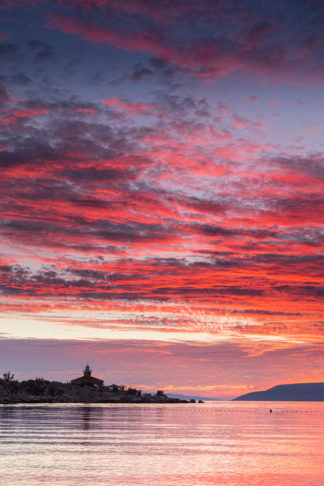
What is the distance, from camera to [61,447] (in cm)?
4703

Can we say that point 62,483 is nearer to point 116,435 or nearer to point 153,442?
point 153,442

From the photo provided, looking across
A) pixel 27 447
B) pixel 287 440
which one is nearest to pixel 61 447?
pixel 27 447

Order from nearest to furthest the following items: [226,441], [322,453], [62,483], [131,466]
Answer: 1. [62,483]
2. [131,466]
3. [322,453]
4. [226,441]

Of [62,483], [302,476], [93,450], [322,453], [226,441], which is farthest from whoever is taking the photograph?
[226,441]

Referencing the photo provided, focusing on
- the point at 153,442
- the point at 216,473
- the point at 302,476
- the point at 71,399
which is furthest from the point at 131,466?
the point at 71,399

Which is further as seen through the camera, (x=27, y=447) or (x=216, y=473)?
(x=27, y=447)

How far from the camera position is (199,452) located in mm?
47281

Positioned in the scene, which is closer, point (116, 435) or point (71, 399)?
point (116, 435)

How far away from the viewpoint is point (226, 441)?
196 ft

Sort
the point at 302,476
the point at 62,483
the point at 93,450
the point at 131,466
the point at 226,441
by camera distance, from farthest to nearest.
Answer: the point at 226,441 < the point at 93,450 < the point at 131,466 < the point at 302,476 < the point at 62,483

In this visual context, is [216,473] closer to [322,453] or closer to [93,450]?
[93,450]

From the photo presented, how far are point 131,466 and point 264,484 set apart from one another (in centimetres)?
1005

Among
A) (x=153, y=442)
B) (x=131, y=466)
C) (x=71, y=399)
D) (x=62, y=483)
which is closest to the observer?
(x=62, y=483)

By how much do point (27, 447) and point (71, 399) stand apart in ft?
518
